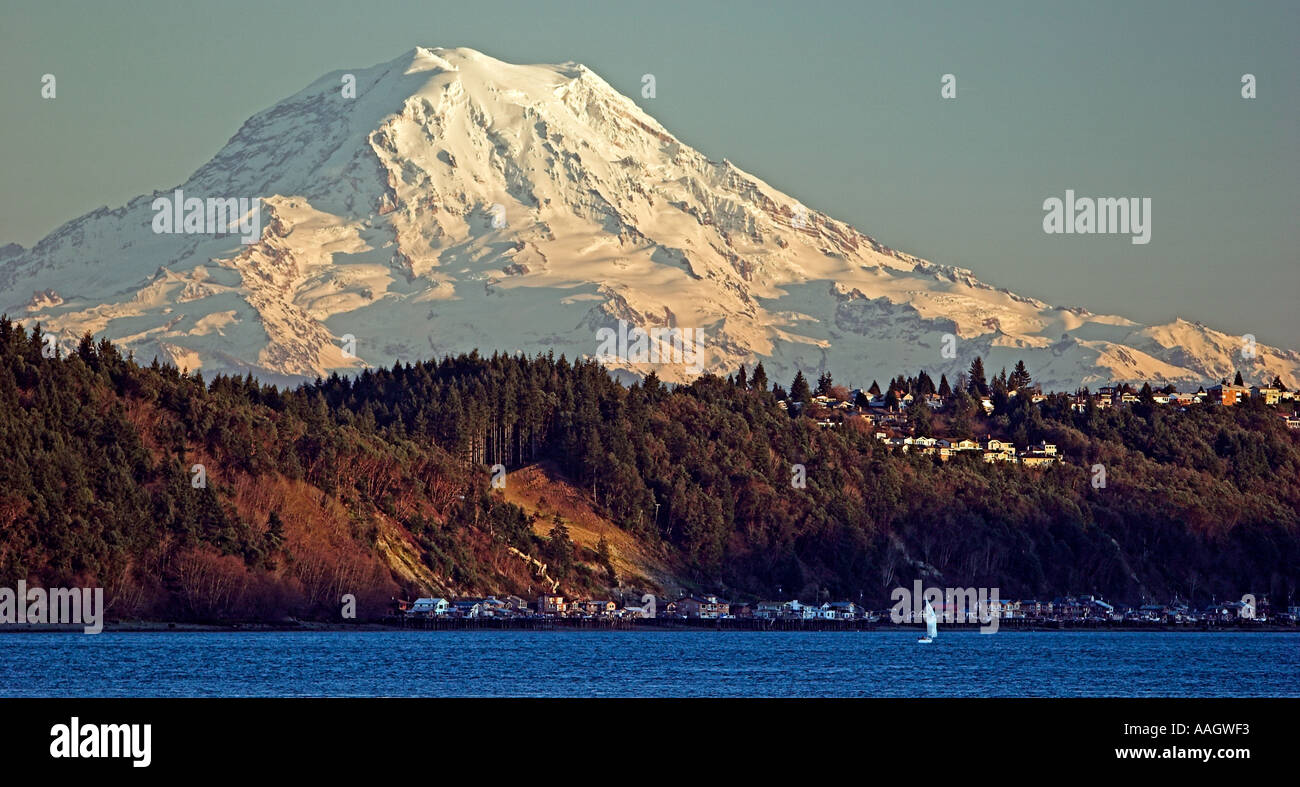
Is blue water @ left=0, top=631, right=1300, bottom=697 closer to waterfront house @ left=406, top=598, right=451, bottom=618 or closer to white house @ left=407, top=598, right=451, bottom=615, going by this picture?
waterfront house @ left=406, top=598, right=451, bottom=618

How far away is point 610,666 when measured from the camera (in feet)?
413

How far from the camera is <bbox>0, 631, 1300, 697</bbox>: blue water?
10088cm

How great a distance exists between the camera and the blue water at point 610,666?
101m

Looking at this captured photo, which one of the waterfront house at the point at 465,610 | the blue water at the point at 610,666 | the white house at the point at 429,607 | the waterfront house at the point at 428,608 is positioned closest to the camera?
the blue water at the point at 610,666

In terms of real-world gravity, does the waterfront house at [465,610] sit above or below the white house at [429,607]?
below

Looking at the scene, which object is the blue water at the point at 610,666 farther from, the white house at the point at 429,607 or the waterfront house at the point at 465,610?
the waterfront house at the point at 465,610

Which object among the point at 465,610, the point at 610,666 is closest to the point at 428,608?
the point at 465,610

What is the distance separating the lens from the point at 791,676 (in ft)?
384

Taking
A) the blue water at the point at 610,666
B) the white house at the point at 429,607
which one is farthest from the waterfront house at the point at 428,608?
the blue water at the point at 610,666

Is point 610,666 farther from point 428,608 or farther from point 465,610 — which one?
point 465,610

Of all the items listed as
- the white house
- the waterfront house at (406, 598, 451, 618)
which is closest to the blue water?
the waterfront house at (406, 598, 451, 618)
